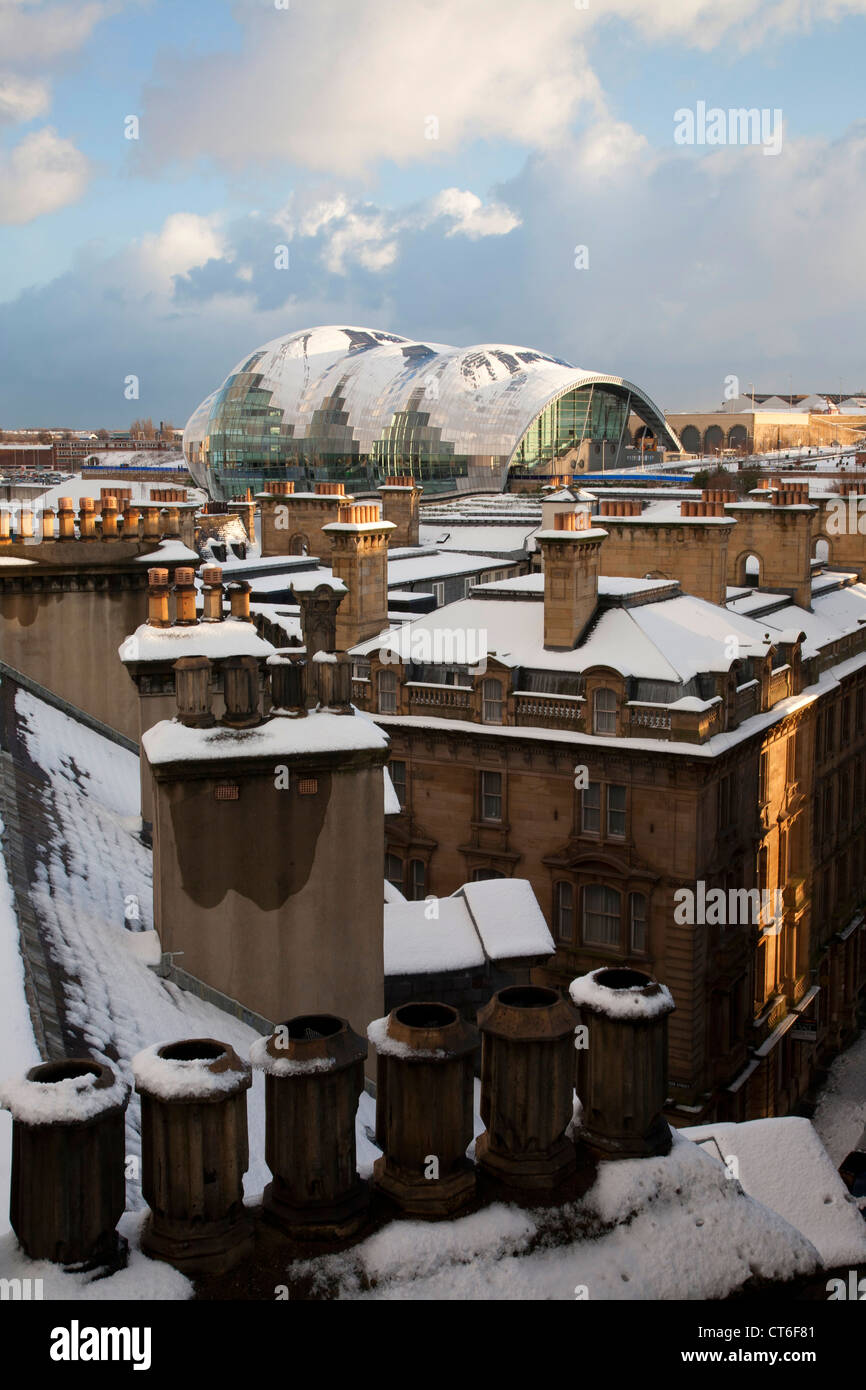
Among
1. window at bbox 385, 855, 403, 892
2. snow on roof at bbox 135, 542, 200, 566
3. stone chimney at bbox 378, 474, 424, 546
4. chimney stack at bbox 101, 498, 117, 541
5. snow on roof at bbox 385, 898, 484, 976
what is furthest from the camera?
stone chimney at bbox 378, 474, 424, 546

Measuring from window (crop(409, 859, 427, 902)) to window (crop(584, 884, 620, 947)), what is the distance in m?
4.58

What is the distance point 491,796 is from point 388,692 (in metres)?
3.84

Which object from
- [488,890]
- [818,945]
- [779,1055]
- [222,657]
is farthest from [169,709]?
[818,945]

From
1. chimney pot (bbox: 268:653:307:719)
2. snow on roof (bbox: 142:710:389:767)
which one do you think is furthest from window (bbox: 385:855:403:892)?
snow on roof (bbox: 142:710:389:767)

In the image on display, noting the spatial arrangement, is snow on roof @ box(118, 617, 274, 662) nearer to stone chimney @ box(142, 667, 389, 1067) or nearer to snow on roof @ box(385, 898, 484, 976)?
stone chimney @ box(142, 667, 389, 1067)

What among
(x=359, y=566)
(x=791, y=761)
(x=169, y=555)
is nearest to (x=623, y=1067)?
(x=169, y=555)

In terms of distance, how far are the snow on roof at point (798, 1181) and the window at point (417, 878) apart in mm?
17272

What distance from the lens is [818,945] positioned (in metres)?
40.0

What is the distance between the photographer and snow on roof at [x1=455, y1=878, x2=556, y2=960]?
14711mm

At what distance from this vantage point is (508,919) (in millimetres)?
15680

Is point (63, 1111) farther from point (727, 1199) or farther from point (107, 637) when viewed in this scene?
point (107, 637)

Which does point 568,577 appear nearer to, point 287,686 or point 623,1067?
point 287,686

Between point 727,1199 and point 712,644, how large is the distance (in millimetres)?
27177
